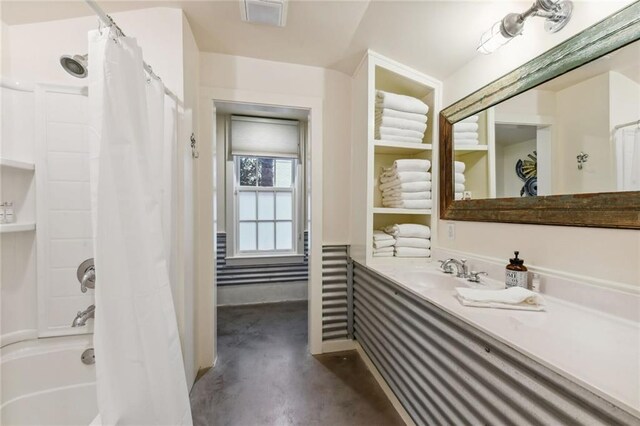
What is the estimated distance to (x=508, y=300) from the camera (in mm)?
934

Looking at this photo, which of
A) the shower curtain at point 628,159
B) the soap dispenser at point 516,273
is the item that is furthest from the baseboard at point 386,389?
the shower curtain at point 628,159

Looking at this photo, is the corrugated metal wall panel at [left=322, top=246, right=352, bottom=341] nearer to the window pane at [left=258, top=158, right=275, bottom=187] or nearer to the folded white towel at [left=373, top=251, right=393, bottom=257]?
the folded white towel at [left=373, top=251, right=393, bottom=257]

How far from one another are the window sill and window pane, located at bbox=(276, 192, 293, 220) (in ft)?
1.65

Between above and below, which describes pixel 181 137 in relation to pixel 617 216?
above

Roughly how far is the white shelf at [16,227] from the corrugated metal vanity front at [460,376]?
1877 millimetres

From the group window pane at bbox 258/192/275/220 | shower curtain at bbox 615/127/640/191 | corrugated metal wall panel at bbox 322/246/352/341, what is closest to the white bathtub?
corrugated metal wall panel at bbox 322/246/352/341

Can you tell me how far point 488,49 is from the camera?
4.23 ft

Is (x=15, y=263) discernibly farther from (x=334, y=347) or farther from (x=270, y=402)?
(x=334, y=347)

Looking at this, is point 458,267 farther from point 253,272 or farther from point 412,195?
point 253,272

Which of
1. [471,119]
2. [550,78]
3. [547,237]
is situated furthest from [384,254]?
[550,78]

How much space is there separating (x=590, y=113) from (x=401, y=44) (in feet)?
3.60

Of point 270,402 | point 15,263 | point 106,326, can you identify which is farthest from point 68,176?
point 270,402

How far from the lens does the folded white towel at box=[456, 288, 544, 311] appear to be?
36.4 inches

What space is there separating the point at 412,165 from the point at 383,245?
2.03ft
